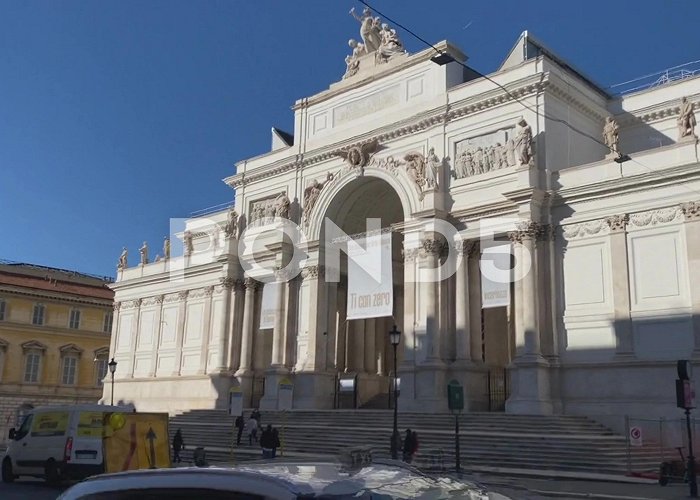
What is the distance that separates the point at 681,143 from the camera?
82.0 feet

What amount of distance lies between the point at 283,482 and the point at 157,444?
40.3 ft

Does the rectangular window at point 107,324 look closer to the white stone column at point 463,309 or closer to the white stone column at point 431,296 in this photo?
the white stone column at point 431,296

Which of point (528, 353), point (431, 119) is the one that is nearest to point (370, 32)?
point (431, 119)

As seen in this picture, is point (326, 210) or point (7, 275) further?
point (7, 275)

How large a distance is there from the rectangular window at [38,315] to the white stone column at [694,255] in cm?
4757

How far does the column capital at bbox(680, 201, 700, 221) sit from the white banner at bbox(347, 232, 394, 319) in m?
12.4

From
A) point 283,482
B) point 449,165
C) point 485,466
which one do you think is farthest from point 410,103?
point 283,482

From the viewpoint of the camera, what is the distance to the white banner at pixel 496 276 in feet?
92.4

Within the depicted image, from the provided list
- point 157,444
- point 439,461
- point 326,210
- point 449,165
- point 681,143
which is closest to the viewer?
point 157,444

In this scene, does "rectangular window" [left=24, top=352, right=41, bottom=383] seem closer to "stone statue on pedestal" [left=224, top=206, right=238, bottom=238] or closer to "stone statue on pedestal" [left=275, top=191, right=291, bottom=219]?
"stone statue on pedestal" [left=224, top=206, right=238, bottom=238]

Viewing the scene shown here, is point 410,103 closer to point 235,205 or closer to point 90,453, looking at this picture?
point 235,205

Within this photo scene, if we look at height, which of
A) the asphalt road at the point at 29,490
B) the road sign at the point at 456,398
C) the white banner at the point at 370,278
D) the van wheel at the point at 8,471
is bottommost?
the asphalt road at the point at 29,490

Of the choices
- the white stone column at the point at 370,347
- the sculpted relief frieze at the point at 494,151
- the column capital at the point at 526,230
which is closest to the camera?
the column capital at the point at 526,230

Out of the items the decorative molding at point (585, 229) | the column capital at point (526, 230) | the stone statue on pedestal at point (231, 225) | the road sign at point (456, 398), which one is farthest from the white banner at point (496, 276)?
the stone statue on pedestal at point (231, 225)
